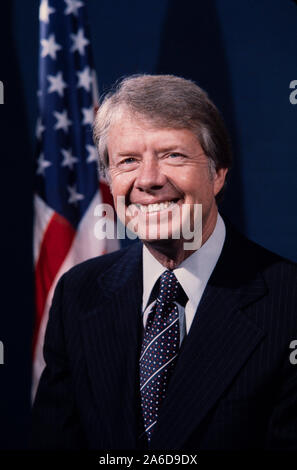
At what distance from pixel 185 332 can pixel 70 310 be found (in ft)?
1.30

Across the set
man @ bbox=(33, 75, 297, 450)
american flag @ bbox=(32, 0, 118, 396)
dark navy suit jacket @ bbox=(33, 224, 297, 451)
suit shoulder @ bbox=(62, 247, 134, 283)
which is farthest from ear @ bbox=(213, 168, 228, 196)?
american flag @ bbox=(32, 0, 118, 396)

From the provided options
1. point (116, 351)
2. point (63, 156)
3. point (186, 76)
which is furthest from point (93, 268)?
point (186, 76)

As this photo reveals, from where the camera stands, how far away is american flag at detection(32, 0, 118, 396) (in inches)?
92.8

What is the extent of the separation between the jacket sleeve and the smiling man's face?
1.48ft

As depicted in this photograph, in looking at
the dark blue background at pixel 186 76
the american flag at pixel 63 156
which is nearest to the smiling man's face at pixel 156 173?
the american flag at pixel 63 156

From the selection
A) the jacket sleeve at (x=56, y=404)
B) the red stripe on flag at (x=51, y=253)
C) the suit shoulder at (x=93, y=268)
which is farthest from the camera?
the red stripe on flag at (x=51, y=253)

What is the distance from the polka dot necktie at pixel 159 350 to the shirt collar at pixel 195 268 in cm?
4

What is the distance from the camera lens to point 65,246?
236 centimetres

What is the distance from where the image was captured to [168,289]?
1441 millimetres

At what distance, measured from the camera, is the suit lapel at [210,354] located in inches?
52.1

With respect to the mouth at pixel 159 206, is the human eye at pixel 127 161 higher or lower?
higher

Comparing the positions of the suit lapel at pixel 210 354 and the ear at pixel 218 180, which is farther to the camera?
the ear at pixel 218 180

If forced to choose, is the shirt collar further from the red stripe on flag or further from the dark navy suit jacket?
the red stripe on flag

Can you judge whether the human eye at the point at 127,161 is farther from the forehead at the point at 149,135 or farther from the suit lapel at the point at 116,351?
the suit lapel at the point at 116,351
